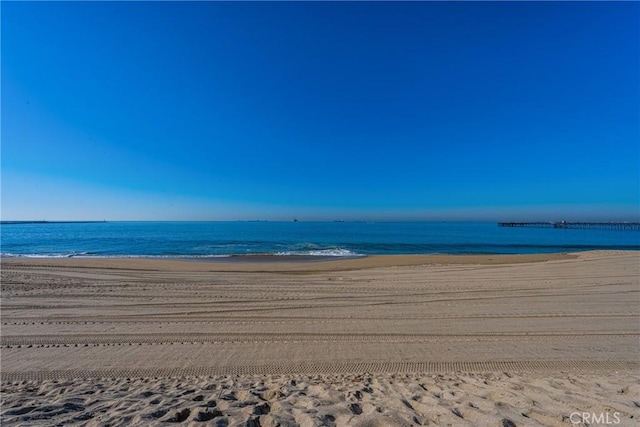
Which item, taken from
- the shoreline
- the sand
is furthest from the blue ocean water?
the sand

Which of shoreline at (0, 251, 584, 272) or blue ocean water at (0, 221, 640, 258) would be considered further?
blue ocean water at (0, 221, 640, 258)

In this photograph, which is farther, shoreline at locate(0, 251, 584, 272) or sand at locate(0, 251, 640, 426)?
shoreline at locate(0, 251, 584, 272)

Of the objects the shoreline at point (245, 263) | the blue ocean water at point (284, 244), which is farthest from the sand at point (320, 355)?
the blue ocean water at point (284, 244)

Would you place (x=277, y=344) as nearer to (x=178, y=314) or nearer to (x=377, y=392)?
(x=377, y=392)

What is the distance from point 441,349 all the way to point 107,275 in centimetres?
1574

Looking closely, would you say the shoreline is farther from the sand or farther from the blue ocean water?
the sand

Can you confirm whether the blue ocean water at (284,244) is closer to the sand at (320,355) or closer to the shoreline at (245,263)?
the shoreline at (245,263)

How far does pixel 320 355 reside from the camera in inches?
228

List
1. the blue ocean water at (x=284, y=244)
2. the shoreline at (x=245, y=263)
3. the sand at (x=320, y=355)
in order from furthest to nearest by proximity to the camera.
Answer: the blue ocean water at (x=284, y=244) → the shoreline at (x=245, y=263) → the sand at (x=320, y=355)

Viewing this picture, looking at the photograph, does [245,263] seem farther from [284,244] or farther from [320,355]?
[320,355]

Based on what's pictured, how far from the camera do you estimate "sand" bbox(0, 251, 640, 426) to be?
3549 mm

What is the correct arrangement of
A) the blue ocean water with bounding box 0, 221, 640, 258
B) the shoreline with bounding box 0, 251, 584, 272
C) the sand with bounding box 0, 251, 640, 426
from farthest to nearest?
the blue ocean water with bounding box 0, 221, 640, 258
the shoreline with bounding box 0, 251, 584, 272
the sand with bounding box 0, 251, 640, 426

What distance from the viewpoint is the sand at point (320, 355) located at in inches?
140

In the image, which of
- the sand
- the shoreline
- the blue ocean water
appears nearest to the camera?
the sand
